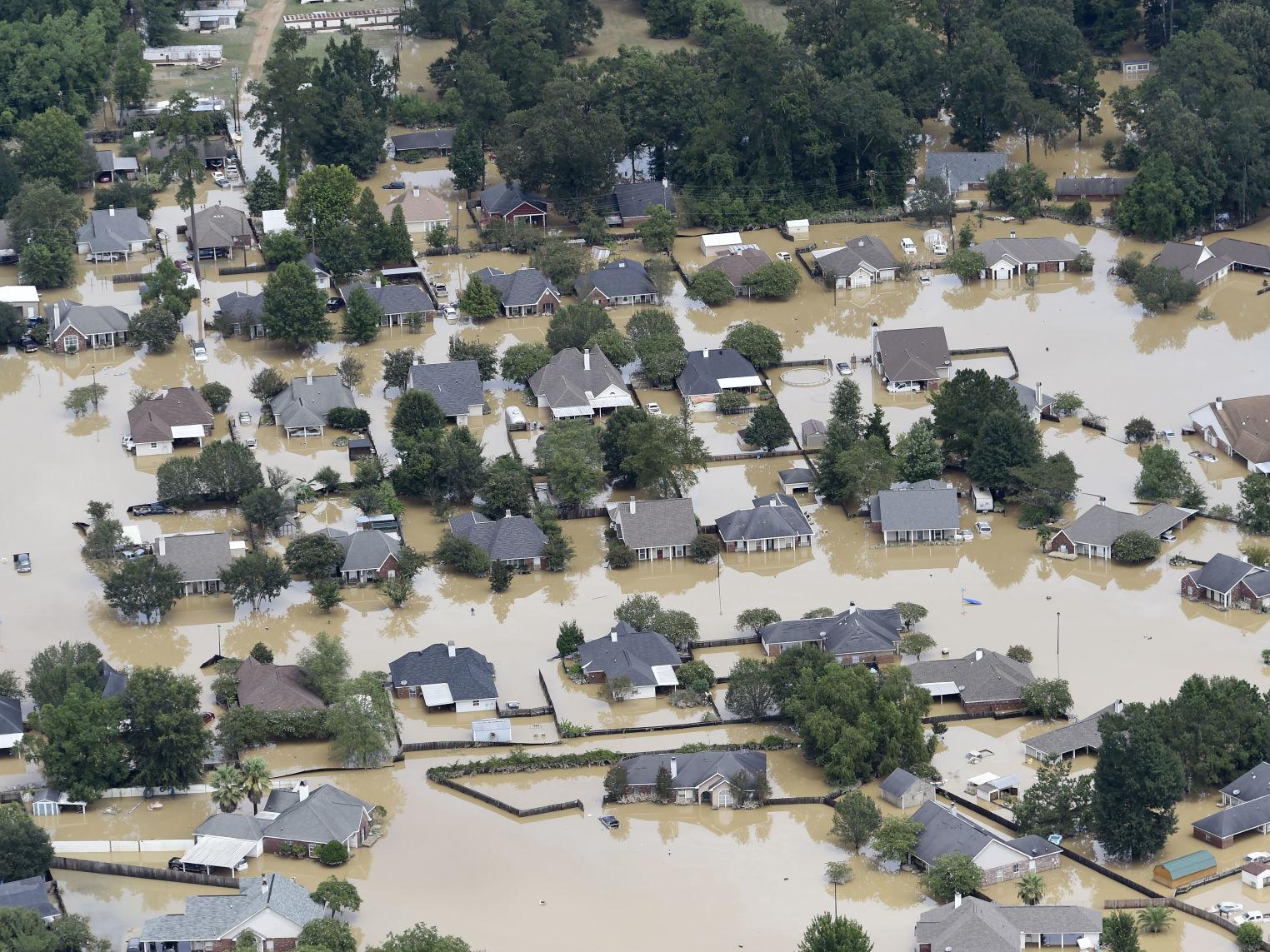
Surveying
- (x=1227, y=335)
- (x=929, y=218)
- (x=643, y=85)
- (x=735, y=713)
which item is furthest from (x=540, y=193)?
(x=735, y=713)

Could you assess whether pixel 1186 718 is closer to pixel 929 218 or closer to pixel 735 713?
pixel 735 713

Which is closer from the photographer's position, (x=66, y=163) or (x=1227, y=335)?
(x=1227, y=335)

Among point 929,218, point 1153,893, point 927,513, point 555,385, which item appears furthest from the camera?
point 929,218

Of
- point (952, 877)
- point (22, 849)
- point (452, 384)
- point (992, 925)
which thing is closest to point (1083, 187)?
point (452, 384)

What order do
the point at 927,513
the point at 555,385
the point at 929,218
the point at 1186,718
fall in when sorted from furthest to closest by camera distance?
the point at 929,218, the point at 555,385, the point at 927,513, the point at 1186,718

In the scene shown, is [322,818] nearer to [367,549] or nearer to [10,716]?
[10,716]

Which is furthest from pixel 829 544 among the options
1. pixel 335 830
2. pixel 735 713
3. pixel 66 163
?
pixel 66 163

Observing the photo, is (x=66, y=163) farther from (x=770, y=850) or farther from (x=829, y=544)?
(x=770, y=850)
